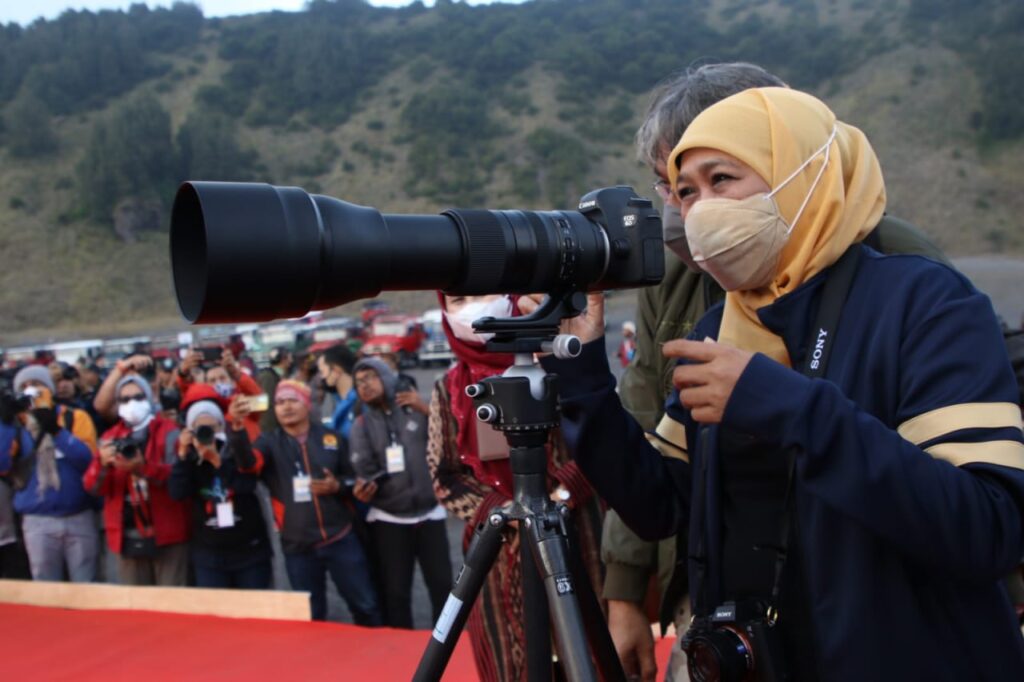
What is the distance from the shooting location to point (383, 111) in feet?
201

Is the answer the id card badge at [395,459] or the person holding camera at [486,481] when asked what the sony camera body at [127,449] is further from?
the person holding camera at [486,481]

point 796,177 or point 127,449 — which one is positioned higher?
point 796,177

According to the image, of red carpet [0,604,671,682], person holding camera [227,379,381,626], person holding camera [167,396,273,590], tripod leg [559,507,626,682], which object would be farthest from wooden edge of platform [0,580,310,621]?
tripod leg [559,507,626,682]

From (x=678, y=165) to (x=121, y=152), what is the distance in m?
51.1

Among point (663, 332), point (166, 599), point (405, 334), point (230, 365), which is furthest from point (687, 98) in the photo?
point (405, 334)

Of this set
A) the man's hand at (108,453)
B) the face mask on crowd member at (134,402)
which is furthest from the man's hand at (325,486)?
the face mask on crowd member at (134,402)

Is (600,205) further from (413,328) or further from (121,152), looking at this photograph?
(121,152)

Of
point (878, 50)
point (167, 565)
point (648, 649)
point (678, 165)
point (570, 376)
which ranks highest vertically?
point (878, 50)

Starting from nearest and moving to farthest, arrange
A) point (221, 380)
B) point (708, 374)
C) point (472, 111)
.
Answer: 1. point (708, 374)
2. point (221, 380)
3. point (472, 111)

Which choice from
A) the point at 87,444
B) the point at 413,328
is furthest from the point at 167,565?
the point at 413,328

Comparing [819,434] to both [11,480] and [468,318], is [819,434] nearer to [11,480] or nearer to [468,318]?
[468,318]

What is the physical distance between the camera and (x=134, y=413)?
→ 627 cm

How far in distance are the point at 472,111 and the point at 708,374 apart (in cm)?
5867

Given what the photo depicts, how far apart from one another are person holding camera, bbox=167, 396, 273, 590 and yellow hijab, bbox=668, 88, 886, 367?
14.3 feet
